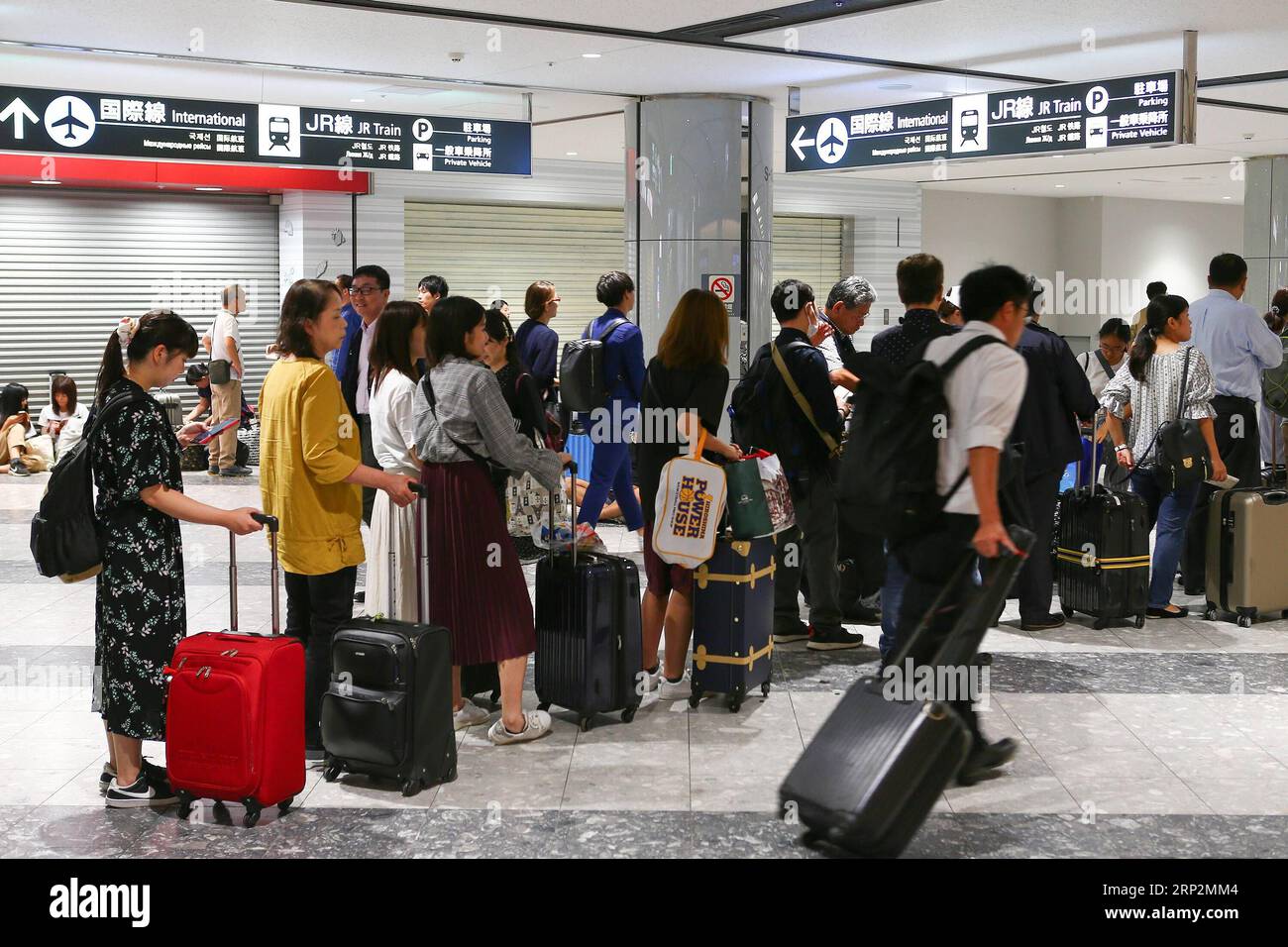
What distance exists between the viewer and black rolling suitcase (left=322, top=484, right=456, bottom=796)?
164 inches

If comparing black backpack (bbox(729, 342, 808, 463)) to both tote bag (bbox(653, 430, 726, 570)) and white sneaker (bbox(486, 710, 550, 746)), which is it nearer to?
tote bag (bbox(653, 430, 726, 570))

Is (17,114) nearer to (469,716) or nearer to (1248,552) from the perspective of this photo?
(469,716)

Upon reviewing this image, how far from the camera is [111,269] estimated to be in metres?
14.1

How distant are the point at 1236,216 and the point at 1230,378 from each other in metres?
16.9

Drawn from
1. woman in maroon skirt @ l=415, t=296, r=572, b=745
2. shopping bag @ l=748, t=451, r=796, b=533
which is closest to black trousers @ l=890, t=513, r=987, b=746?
woman in maroon skirt @ l=415, t=296, r=572, b=745

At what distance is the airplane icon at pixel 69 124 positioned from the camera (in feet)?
28.5

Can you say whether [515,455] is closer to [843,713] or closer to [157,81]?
[843,713]

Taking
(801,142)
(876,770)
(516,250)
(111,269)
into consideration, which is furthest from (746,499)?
(516,250)

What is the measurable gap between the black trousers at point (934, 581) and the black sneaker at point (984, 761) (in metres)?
0.32

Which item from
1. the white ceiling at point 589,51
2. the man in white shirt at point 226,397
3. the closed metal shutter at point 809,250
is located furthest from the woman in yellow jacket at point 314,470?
the closed metal shutter at point 809,250

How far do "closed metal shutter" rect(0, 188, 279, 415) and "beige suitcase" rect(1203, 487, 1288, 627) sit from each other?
10.1 metres

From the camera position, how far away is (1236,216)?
22.4m

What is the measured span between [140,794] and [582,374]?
3.46 m
